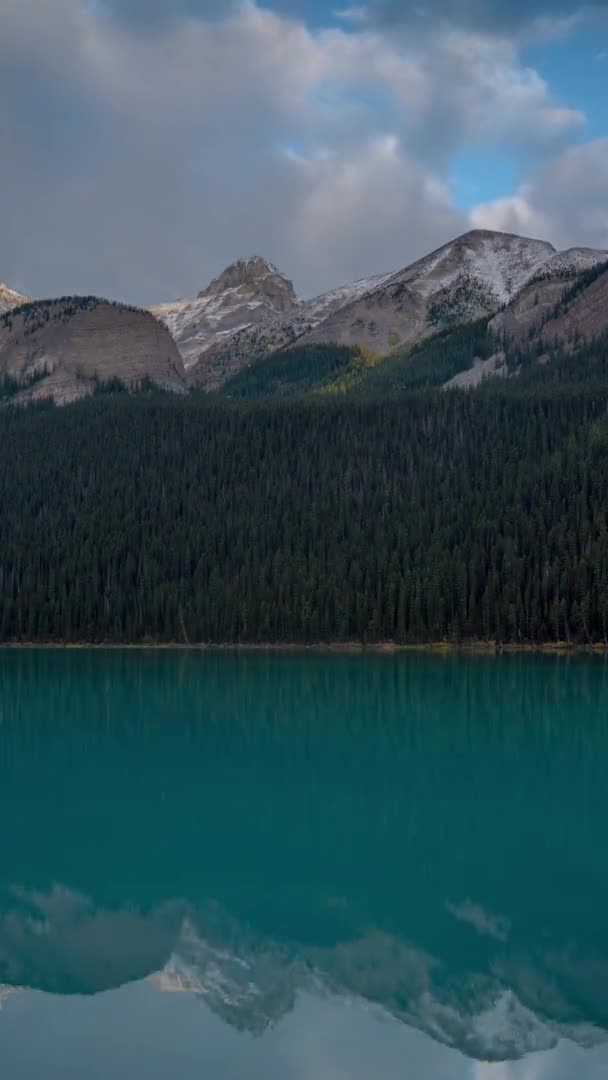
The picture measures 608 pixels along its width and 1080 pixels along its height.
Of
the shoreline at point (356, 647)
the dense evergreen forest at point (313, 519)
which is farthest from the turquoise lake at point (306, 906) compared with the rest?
the dense evergreen forest at point (313, 519)

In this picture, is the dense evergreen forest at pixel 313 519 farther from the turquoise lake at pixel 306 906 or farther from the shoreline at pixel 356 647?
the turquoise lake at pixel 306 906

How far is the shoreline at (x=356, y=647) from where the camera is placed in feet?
325

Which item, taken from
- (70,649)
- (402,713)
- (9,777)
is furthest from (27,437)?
(9,777)

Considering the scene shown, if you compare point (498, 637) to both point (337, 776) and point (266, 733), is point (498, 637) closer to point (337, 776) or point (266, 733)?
point (266, 733)

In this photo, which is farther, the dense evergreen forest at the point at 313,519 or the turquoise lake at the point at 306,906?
the dense evergreen forest at the point at 313,519

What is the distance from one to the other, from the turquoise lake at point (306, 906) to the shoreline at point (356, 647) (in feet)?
193

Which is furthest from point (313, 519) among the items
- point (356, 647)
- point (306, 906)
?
point (306, 906)

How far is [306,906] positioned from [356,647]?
290 feet

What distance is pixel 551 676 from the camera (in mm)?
70375

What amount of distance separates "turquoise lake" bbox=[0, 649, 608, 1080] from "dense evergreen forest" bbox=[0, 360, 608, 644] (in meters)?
67.6

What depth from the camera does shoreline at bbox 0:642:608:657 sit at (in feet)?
325

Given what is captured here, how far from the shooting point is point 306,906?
19.3 metres

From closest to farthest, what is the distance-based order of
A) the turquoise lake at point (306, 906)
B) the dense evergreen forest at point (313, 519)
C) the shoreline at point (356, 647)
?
the turquoise lake at point (306, 906) < the shoreline at point (356, 647) < the dense evergreen forest at point (313, 519)

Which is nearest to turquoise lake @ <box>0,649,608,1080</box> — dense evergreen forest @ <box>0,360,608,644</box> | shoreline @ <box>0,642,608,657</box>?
shoreline @ <box>0,642,608,657</box>
